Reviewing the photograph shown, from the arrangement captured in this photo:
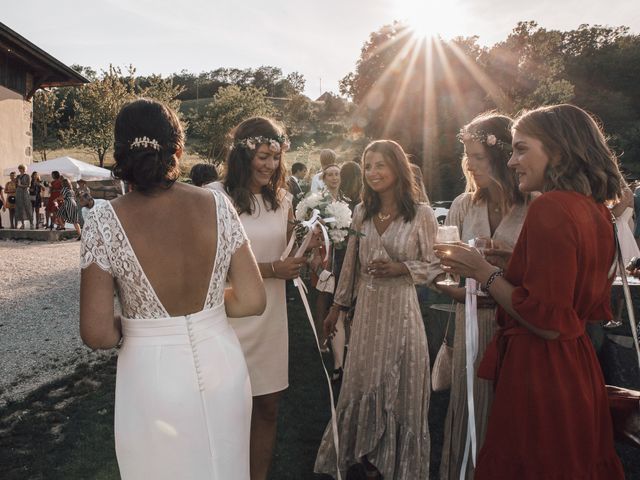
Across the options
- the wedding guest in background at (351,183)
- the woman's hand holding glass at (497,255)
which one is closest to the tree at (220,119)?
the wedding guest in background at (351,183)

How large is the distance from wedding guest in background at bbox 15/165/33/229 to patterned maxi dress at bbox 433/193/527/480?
19.1m

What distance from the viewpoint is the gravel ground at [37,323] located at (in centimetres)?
578

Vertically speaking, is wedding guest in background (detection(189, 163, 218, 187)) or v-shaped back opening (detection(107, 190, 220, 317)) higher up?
wedding guest in background (detection(189, 163, 218, 187))

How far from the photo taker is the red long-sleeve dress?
196 centimetres

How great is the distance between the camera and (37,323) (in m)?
7.70

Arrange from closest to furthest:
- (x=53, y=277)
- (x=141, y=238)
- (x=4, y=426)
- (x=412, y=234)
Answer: (x=141, y=238)
(x=412, y=234)
(x=4, y=426)
(x=53, y=277)

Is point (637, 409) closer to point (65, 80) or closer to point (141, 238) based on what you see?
point (141, 238)

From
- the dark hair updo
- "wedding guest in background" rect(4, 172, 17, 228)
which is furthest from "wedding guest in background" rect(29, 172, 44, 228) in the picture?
the dark hair updo

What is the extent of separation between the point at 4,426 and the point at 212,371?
11.5 feet

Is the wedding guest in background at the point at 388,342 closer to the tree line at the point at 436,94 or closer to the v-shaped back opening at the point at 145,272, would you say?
the v-shaped back opening at the point at 145,272

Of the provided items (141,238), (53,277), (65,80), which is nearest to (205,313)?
(141,238)

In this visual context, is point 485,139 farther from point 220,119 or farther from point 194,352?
point 220,119

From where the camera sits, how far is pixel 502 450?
2164mm

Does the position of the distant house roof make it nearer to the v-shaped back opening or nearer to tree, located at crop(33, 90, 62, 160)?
the v-shaped back opening
